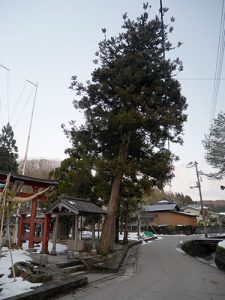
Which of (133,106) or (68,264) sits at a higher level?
(133,106)

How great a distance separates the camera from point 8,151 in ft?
125

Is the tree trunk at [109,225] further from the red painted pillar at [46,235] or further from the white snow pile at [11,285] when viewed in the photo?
the white snow pile at [11,285]

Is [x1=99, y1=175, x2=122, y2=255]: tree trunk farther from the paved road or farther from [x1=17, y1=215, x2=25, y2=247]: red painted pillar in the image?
[x1=17, y1=215, x2=25, y2=247]: red painted pillar

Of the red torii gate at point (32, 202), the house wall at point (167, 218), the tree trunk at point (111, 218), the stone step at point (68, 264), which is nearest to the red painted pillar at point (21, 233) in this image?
the red torii gate at point (32, 202)

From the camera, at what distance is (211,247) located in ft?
118

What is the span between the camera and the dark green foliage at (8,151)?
120 feet

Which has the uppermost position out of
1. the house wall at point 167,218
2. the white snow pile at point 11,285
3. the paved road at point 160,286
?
the house wall at point 167,218

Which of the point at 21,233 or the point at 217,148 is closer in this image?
the point at 21,233

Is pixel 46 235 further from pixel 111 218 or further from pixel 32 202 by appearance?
pixel 111 218

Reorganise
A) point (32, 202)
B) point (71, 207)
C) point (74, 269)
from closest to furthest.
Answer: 1. point (74, 269)
2. point (71, 207)
3. point (32, 202)

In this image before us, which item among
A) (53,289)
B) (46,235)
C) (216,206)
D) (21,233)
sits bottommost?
(53,289)

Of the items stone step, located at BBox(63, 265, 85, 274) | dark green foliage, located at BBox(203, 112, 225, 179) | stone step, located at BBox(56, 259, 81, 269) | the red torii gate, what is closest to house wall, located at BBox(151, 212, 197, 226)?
dark green foliage, located at BBox(203, 112, 225, 179)

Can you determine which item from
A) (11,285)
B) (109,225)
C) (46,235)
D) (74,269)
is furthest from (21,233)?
(11,285)

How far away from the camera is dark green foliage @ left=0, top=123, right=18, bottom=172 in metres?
36.5
